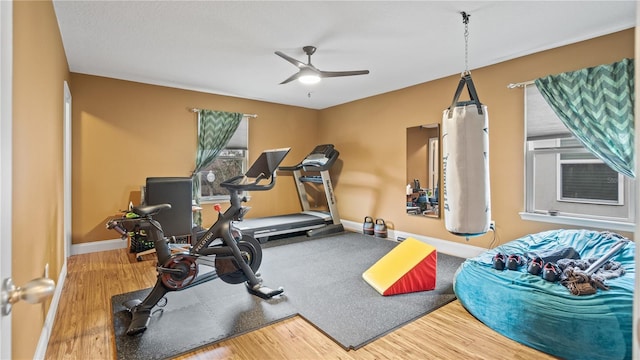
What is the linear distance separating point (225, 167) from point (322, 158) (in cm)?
177

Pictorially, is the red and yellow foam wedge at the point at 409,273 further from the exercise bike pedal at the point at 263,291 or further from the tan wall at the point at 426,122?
the tan wall at the point at 426,122

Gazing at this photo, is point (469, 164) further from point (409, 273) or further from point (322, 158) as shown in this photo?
point (322, 158)

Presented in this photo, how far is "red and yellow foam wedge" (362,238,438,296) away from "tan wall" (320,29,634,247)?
1373 millimetres

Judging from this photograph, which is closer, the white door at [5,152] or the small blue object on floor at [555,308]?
the white door at [5,152]

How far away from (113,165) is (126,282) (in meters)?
2.05

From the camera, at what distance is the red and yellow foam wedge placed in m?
3.11

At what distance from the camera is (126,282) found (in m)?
3.43

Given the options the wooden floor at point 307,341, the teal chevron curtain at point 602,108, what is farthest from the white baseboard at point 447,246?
the teal chevron curtain at point 602,108

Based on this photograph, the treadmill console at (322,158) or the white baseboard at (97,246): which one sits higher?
the treadmill console at (322,158)

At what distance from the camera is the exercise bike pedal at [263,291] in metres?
2.97

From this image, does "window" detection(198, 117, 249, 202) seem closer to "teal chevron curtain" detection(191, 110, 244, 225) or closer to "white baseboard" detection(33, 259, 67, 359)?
"teal chevron curtain" detection(191, 110, 244, 225)

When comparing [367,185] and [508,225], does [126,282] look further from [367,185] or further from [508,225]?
[508,225]

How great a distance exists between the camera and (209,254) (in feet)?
9.27

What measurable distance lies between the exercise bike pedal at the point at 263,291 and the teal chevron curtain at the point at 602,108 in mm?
3367
